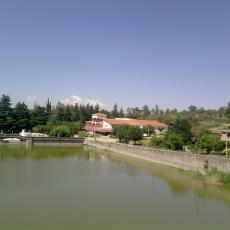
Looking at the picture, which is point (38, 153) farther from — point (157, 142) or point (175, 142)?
point (175, 142)

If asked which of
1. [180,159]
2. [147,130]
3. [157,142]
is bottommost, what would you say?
[180,159]

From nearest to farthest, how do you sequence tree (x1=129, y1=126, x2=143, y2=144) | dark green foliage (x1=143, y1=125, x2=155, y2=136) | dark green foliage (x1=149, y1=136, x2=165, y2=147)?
dark green foliage (x1=149, y1=136, x2=165, y2=147), tree (x1=129, y1=126, x2=143, y2=144), dark green foliage (x1=143, y1=125, x2=155, y2=136)

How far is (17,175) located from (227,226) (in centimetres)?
1295

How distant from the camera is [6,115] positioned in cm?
5141

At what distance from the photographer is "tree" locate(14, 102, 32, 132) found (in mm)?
52594

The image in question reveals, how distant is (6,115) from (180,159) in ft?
116

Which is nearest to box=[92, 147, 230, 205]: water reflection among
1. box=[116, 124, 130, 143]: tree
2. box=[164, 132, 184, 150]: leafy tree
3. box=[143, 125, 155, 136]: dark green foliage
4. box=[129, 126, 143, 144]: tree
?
box=[164, 132, 184, 150]: leafy tree

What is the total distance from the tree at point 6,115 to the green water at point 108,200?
3004 cm

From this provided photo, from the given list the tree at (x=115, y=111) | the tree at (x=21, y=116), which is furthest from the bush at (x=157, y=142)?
the tree at (x=115, y=111)

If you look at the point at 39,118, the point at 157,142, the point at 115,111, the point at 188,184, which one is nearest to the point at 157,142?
the point at 157,142

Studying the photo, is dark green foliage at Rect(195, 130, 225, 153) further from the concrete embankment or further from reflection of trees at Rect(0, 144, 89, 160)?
reflection of trees at Rect(0, 144, 89, 160)

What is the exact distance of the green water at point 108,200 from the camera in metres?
11.6

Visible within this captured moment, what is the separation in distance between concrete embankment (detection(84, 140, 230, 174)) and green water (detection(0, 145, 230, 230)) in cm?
80

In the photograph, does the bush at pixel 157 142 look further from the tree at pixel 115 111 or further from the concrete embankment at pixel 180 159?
the tree at pixel 115 111
